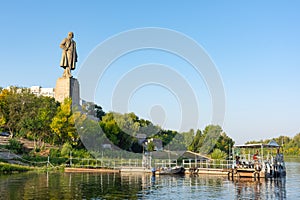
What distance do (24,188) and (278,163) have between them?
2320cm

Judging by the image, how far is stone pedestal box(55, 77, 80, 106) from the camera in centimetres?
4941

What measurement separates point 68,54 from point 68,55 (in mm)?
176

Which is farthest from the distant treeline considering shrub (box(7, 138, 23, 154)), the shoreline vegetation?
shrub (box(7, 138, 23, 154))

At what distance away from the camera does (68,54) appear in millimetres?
51094

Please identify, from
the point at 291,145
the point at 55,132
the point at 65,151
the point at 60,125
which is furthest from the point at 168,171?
the point at 291,145

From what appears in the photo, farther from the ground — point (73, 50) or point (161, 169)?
Result: point (73, 50)

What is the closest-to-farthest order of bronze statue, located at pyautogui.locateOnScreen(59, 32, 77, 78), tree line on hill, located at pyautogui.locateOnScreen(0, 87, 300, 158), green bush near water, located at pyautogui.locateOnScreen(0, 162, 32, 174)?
green bush near water, located at pyautogui.locateOnScreen(0, 162, 32, 174) < tree line on hill, located at pyautogui.locateOnScreen(0, 87, 300, 158) < bronze statue, located at pyautogui.locateOnScreen(59, 32, 77, 78)

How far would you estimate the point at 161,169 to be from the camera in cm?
3478

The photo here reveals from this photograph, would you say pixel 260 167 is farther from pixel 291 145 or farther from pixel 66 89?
pixel 291 145

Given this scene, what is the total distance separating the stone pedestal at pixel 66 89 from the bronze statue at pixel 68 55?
0.99 metres

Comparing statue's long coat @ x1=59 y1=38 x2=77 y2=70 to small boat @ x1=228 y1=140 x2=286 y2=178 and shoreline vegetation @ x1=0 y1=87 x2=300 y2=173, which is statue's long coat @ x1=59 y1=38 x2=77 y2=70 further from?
small boat @ x1=228 y1=140 x2=286 y2=178

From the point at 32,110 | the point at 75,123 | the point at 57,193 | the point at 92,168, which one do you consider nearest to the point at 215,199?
the point at 57,193

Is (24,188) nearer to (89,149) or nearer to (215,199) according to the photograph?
(215,199)

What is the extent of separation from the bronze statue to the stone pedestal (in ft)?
3.26
